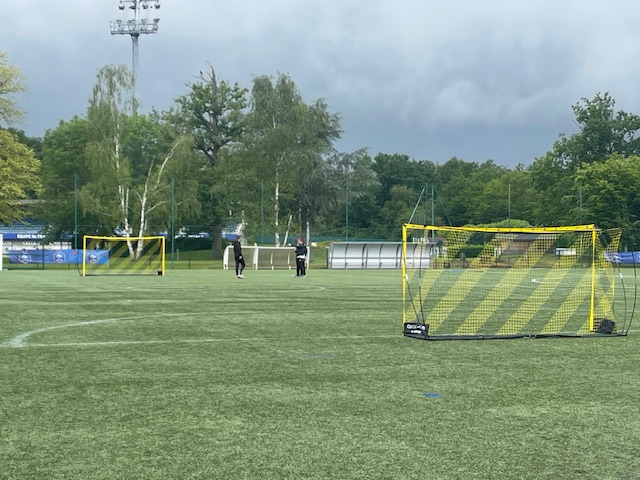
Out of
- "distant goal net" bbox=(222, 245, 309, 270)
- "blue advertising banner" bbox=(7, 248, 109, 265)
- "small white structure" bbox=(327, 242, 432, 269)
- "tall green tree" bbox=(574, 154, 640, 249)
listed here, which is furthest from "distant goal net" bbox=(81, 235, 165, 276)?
"tall green tree" bbox=(574, 154, 640, 249)

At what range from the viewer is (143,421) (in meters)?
5.04

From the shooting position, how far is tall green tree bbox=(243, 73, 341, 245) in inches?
2296

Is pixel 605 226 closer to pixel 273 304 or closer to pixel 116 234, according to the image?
pixel 116 234

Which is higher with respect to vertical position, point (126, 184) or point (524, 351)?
point (126, 184)

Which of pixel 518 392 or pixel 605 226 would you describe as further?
pixel 605 226

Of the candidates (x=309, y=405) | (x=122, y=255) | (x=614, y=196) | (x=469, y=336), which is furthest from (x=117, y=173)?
(x=309, y=405)

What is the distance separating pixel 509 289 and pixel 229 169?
41.8 metres

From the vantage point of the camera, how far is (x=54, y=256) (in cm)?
4322

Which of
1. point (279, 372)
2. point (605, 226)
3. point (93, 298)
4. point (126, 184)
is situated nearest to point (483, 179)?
point (605, 226)

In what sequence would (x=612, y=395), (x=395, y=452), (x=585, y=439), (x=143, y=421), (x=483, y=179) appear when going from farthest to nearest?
(x=483, y=179)
(x=612, y=395)
(x=143, y=421)
(x=585, y=439)
(x=395, y=452)

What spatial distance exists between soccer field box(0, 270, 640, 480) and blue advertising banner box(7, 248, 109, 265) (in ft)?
108

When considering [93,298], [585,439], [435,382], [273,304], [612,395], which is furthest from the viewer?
[93,298]

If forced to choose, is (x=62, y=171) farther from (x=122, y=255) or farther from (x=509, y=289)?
(x=509, y=289)

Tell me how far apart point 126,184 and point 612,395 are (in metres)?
51.9
